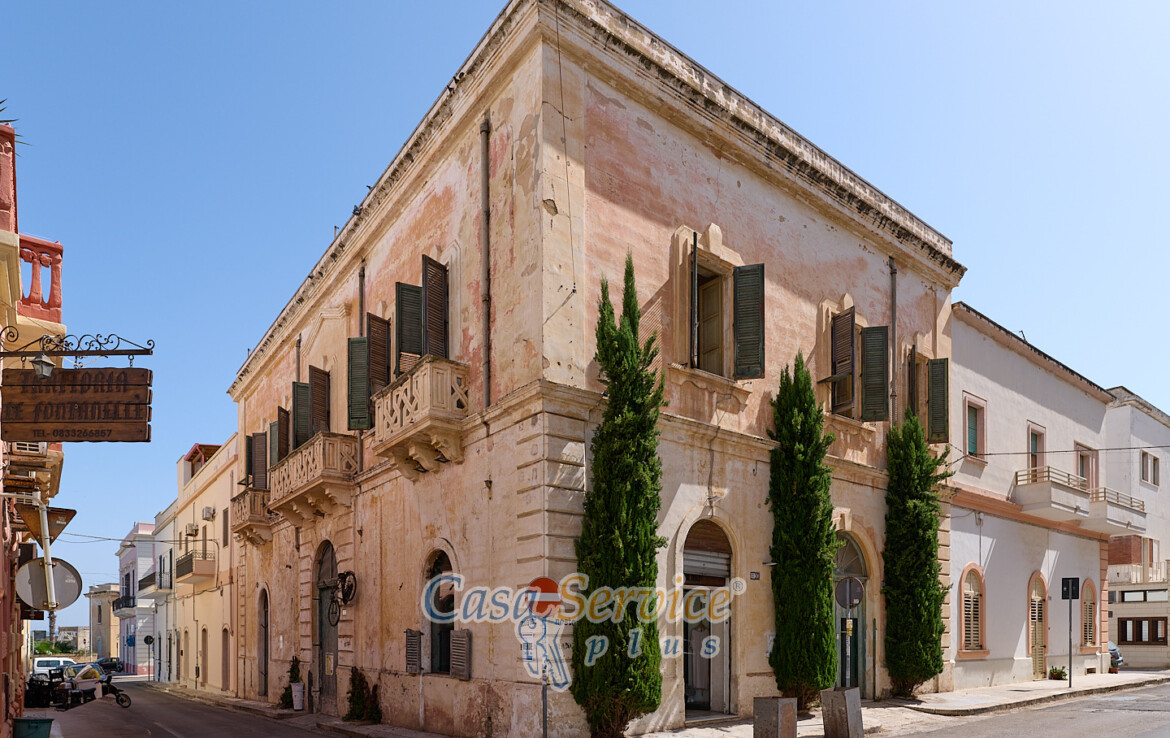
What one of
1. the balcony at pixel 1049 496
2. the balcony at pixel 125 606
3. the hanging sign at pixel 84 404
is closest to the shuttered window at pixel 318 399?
the hanging sign at pixel 84 404

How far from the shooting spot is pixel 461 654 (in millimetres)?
14414

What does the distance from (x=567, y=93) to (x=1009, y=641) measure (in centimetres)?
1724

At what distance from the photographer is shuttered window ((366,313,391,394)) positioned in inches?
707

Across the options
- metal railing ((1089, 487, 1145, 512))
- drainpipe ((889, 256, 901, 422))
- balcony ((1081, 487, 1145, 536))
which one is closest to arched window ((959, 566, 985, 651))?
drainpipe ((889, 256, 901, 422))

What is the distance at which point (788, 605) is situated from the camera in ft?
51.2

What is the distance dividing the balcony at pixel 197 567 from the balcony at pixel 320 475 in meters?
14.5

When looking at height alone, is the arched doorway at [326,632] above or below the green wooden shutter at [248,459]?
below


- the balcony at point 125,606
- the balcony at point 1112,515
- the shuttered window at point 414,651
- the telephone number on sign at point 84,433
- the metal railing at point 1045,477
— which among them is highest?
the telephone number on sign at point 84,433

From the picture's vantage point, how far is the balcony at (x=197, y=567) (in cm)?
3453

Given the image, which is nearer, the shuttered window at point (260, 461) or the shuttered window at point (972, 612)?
the shuttered window at point (972, 612)

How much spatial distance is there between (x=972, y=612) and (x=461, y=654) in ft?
42.0

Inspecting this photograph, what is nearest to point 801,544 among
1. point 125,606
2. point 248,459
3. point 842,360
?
point 842,360

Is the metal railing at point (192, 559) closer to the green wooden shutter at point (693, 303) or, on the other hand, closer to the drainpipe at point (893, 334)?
the drainpipe at point (893, 334)

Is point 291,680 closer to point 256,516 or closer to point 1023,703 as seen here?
point 256,516
